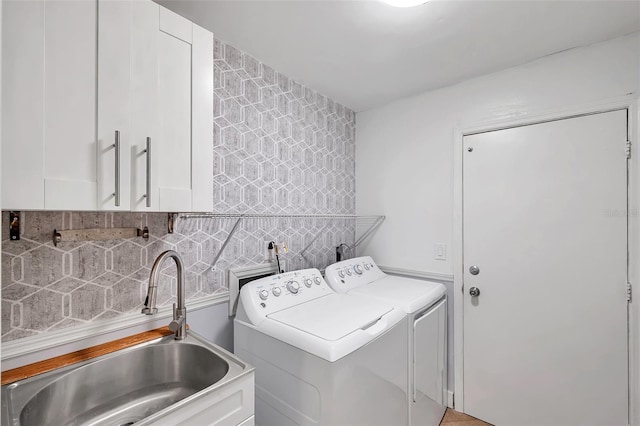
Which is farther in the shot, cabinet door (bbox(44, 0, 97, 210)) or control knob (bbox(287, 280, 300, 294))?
control knob (bbox(287, 280, 300, 294))

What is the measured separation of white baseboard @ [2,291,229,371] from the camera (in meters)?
1.07

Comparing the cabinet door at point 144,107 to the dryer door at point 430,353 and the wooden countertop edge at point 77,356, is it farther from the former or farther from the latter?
the dryer door at point 430,353

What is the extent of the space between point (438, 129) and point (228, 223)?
1.69m

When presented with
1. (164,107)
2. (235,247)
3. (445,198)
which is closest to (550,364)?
(445,198)

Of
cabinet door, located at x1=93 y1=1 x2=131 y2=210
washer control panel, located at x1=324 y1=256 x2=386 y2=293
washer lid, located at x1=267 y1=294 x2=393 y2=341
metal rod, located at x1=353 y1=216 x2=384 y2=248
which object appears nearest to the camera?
cabinet door, located at x1=93 y1=1 x2=131 y2=210

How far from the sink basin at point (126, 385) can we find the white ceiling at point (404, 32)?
5.13ft

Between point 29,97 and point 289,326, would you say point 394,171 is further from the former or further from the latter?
point 29,97

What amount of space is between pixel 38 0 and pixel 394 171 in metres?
2.22

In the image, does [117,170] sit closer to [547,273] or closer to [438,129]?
[438,129]

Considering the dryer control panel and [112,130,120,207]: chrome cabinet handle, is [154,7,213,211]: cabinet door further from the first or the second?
the dryer control panel

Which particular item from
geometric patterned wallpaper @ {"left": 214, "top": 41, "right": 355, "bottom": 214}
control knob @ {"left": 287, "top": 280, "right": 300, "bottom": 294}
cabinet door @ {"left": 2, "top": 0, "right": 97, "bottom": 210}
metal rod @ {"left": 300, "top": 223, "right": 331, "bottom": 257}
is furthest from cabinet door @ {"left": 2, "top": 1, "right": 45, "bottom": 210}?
metal rod @ {"left": 300, "top": 223, "right": 331, "bottom": 257}

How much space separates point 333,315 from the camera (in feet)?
4.94

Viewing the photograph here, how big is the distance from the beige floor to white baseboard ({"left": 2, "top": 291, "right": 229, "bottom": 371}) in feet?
6.42

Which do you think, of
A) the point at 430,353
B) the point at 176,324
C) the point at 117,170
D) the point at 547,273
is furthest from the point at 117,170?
the point at 547,273
